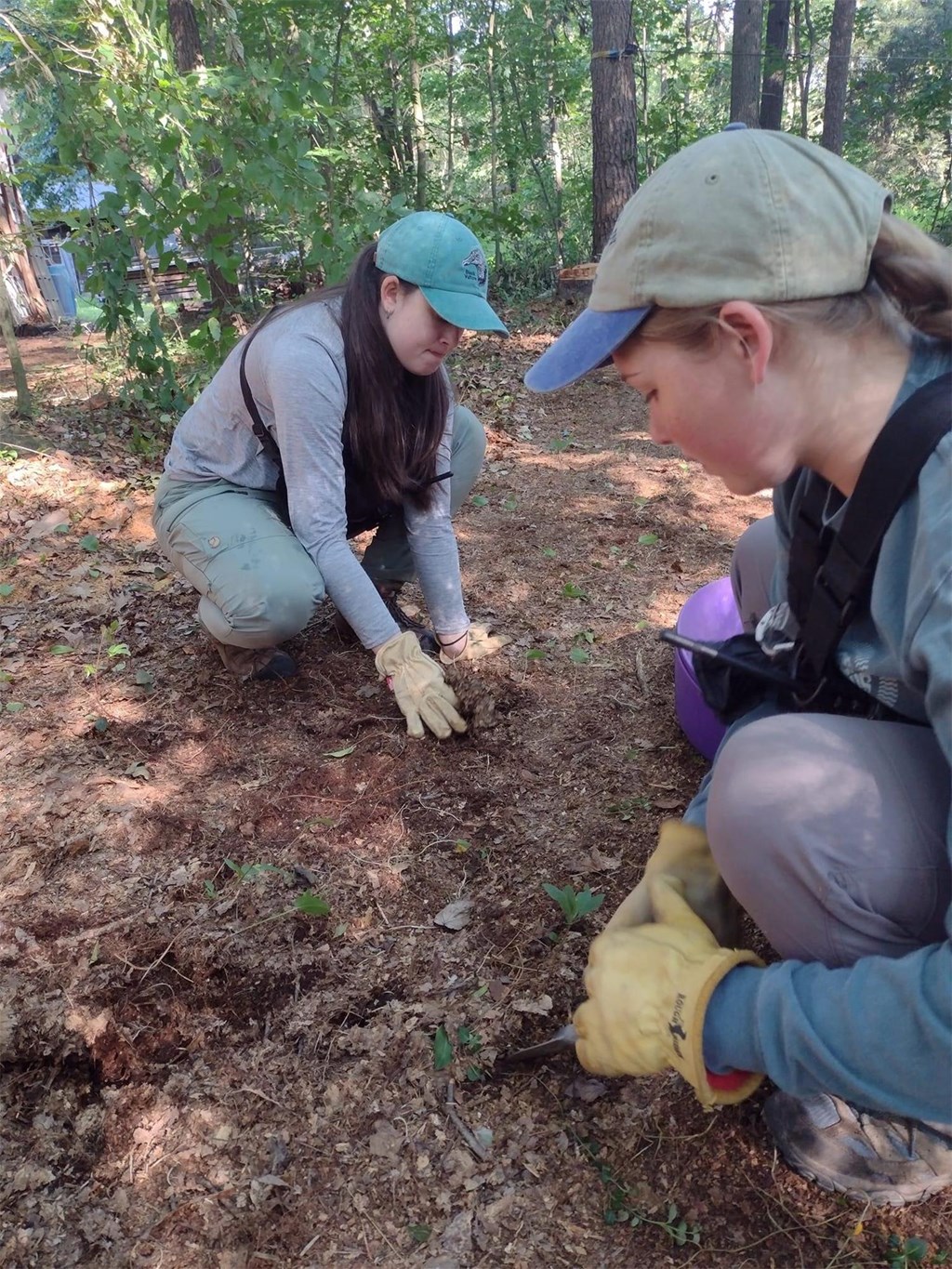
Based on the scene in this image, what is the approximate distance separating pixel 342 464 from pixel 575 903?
1.28 meters

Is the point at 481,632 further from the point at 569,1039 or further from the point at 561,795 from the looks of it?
the point at 569,1039

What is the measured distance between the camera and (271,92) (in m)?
3.77

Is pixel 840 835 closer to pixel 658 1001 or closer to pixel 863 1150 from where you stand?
pixel 658 1001

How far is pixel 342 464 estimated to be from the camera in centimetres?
229

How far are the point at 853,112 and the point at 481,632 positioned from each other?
1637cm

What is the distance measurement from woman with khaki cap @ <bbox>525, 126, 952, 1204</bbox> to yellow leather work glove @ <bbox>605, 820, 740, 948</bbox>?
2.6 inches

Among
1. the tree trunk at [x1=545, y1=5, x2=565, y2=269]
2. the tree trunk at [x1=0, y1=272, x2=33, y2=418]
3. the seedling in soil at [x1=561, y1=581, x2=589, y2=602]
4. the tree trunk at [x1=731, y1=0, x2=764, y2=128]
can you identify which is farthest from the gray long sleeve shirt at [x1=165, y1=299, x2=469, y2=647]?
the tree trunk at [x1=731, y1=0, x2=764, y2=128]

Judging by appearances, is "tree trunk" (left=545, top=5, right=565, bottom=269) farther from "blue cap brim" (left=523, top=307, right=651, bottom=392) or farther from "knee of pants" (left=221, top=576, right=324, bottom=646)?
"blue cap brim" (left=523, top=307, right=651, bottom=392)

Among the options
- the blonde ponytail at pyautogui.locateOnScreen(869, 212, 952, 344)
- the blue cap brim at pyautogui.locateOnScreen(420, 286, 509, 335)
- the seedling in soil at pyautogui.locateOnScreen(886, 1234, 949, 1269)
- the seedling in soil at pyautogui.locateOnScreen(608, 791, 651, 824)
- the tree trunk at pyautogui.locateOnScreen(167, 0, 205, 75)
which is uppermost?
the tree trunk at pyautogui.locateOnScreen(167, 0, 205, 75)

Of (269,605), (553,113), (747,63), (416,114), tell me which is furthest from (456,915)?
(747,63)

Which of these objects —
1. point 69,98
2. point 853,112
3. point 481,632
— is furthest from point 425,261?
point 853,112

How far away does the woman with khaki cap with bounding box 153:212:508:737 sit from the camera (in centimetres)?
207

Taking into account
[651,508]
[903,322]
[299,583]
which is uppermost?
[903,322]

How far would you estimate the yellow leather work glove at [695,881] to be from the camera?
1.33 metres
